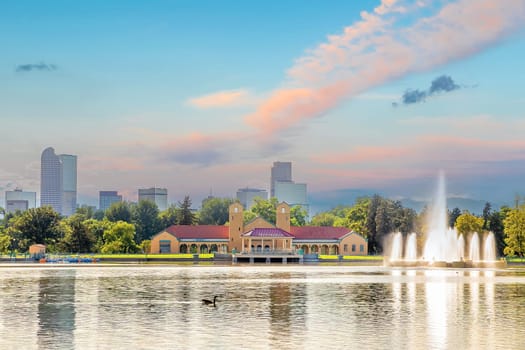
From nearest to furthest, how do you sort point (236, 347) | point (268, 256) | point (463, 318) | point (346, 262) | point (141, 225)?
→ point (236, 347)
point (463, 318)
point (346, 262)
point (268, 256)
point (141, 225)

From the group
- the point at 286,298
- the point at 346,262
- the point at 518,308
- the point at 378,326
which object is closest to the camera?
the point at 378,326

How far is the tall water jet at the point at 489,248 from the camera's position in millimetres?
119306

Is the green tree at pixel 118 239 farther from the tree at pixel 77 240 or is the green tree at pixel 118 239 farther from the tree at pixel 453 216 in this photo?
the tree at pixel 453 216

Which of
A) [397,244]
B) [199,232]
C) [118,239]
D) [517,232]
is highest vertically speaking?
[199,232]

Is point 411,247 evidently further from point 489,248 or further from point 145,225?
point 145,225

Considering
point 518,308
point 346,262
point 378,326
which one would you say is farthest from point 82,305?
point 346,262

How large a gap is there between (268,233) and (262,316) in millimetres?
107238

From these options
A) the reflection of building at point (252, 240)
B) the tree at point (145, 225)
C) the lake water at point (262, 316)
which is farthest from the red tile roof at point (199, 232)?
the lake water at point (262, 316)

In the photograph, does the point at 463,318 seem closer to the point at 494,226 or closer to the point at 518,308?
the point at 518,308

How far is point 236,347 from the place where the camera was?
27.6m

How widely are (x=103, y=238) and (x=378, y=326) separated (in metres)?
122

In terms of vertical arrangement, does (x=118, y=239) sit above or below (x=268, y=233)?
below

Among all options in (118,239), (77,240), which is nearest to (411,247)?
(118,239)

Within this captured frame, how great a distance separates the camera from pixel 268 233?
14425 cm
